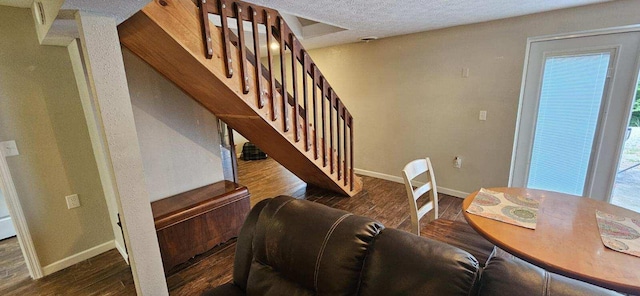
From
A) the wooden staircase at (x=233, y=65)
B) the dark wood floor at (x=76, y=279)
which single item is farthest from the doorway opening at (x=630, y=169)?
the dark wood floor at (x=76, y=279)

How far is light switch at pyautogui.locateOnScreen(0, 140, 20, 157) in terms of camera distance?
6.26 feet

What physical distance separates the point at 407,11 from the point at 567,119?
194cm

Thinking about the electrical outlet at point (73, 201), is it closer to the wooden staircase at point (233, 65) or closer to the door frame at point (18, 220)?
the door frame at point (18, 220)

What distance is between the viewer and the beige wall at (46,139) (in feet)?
6.25

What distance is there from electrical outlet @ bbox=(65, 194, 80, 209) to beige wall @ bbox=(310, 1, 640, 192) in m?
3.51

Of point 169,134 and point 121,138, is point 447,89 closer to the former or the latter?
point 169,134

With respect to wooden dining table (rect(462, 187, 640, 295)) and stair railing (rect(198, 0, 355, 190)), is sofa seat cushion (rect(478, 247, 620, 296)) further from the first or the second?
stair railing (rect(198, 0, 355, 190))

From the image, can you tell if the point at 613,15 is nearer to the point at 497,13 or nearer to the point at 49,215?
the point at 497,13

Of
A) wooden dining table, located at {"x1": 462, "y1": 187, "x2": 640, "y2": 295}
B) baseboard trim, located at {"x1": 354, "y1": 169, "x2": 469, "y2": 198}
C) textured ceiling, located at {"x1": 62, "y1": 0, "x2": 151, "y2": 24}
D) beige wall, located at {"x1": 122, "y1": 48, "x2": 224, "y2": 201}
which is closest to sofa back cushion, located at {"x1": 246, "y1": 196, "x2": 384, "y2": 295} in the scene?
wooden dining table, located at {"x1": 462, "y1": 187, "x2": 640, "y2": 295}

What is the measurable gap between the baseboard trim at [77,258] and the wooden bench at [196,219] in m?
0.71

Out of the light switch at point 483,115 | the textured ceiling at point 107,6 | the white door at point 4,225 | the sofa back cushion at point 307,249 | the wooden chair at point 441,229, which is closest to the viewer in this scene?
the sofa back cushion at point 307,249

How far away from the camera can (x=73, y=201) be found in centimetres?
224

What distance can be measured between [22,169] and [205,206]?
52.5 inches

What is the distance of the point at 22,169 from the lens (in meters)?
2.00
